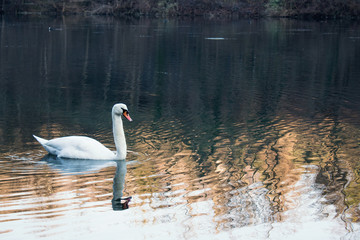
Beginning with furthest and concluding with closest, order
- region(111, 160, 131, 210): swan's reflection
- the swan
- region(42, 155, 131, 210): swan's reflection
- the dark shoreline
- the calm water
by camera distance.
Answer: the dark shoreline
the swan
region(42, 155, 131, 210): swan's reflection
region(111, 160, 131, 210): swan's reflection
the calm water

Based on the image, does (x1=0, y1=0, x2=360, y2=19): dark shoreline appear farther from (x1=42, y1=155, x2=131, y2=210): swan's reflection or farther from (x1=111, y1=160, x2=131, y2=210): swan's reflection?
(x1=111, y1=160, x2=131, y2=210): swan's reflection

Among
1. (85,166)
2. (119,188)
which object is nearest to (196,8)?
(85,166)

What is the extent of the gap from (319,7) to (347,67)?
39.7 m

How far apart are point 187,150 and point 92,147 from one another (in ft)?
5.82

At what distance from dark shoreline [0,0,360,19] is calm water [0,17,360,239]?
37.6 metres

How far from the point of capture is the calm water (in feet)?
24.2

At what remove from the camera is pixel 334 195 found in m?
8.41

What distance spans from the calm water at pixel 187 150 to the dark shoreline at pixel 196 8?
123ft

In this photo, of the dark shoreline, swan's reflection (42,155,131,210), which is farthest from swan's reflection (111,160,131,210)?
the dark shoreline

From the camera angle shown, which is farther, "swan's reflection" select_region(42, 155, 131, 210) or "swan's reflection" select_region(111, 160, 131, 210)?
"swan's reflection" select_region(42, 155, 131, 210)

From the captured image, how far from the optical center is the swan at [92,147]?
398 inches

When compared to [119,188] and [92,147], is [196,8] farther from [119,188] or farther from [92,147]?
[119,188]

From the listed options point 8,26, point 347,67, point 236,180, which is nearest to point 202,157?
point 236,180

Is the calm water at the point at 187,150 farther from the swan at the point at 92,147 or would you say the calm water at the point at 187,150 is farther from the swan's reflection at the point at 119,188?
the swan at the point at 92,147
